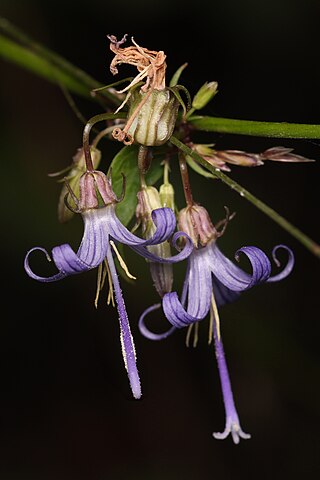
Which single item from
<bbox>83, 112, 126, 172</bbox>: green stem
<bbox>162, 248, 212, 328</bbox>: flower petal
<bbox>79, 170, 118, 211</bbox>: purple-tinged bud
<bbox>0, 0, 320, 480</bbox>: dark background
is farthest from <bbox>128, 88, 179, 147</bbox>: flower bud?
<bbox>0, 0, 320, 480</bbox>: dark background

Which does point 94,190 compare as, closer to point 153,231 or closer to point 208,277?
point 153,231

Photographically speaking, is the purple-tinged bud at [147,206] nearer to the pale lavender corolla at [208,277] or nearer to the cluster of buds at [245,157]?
the pale lavender corolla at [208,277]

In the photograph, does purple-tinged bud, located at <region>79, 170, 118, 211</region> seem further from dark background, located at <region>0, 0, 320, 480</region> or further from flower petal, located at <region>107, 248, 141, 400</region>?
dark background, located at <region>0, 0, 320, 480</region>

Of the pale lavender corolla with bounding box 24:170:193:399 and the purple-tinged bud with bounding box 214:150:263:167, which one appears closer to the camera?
the pale lavender corolla with bounding box 24:170:193:399

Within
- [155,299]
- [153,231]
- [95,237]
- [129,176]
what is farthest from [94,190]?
[155,299]

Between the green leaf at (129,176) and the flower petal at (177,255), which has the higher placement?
the green leaf at (129,176)

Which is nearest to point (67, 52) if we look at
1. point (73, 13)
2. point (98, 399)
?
point (73, 13)

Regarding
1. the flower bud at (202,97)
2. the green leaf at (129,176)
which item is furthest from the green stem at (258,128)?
the green leaf at (129,176)
